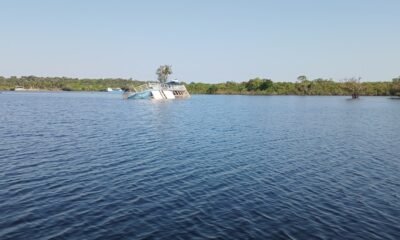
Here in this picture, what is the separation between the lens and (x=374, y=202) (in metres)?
20.7

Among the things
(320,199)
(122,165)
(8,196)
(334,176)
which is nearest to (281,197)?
(320,199)

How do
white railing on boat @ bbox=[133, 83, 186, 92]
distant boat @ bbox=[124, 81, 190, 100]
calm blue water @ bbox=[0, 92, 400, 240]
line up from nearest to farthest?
1. calm blue water @ bbox=[0, 92, 400, 240]
2. distant boat @ bbox=[124, 81, 190, 100]
3. white railing on boat @ bbox=[133, 83, 186, 92]

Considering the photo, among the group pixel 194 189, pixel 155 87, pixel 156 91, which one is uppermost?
pixel 155 87

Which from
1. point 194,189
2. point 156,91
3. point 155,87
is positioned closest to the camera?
point 194,189

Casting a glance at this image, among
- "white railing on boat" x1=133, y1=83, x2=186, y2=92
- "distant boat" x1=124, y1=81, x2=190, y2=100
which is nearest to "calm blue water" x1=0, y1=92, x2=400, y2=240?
"distant boat" x1=124, y1=81, x2=190, y2=100

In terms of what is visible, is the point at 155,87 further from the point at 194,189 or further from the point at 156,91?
the point at 194,189

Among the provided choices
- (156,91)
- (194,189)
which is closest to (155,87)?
(156,91)

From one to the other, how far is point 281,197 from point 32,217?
1352 cm

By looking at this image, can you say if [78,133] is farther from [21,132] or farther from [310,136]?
[310,136]

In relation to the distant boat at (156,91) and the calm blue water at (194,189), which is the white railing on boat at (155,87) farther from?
the calm blue water at (194,189)

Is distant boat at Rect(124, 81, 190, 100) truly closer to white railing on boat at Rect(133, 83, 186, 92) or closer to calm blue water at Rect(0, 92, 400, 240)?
white railing on boat at Rect(133, 83, 186, 92)

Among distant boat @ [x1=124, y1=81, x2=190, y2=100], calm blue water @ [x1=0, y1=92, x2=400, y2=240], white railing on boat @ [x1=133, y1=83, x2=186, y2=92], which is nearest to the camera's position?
calm blue water @ [x1=0, y1=92, x2=400, y2=240]

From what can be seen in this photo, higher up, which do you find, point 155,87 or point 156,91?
point 155,87

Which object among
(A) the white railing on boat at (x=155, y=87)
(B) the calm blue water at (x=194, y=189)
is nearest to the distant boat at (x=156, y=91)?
(A) the white railing on boat at (x=155, y=87)
